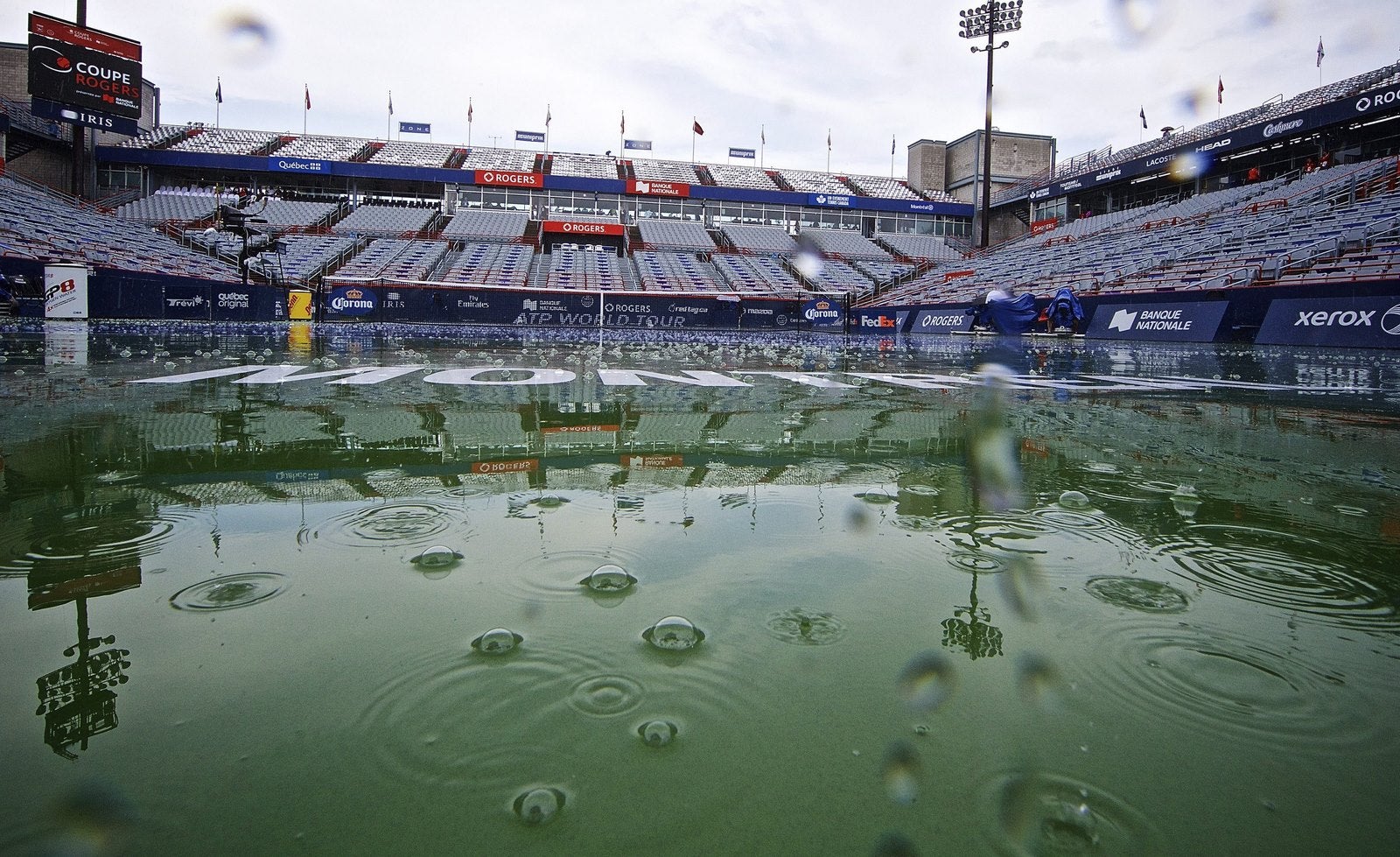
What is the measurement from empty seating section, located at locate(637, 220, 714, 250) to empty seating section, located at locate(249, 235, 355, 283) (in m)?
17.1

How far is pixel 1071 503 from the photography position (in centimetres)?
292

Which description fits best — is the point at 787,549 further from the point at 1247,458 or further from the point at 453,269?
the point at 453,269

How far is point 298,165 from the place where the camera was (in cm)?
4550

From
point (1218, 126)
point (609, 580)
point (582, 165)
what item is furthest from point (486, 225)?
point (609, 580)

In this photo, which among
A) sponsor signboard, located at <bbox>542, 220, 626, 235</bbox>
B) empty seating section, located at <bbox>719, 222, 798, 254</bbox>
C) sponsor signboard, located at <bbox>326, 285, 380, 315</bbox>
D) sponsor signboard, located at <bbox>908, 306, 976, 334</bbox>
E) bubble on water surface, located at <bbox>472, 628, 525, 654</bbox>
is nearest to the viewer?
bubble on water surface, located at <bbox>472, 628, 525, 654</bbox>

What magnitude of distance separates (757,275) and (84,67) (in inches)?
1280

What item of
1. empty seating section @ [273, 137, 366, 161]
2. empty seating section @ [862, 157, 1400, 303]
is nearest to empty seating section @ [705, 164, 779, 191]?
empty seating section @ [862, 157, 1400, 303]

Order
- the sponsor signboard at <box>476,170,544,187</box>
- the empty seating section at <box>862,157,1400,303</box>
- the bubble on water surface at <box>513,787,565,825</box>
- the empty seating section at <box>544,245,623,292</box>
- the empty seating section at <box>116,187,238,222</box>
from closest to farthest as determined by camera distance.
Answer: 1. the bubble on water surface at <box>513,787,565,825</box>
2. the empty seating section at <box>862,157,1400,303</box>
3. the empty seating section at <box>544,245,623,292</box>
4. the empty seating section at <box>116,187,238,222</box>
5. the sponsor signboard at <box>476,170,544,187</box>

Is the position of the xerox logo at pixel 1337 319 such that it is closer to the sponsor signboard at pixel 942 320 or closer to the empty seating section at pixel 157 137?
the sponsor signboard at pixel 942 320

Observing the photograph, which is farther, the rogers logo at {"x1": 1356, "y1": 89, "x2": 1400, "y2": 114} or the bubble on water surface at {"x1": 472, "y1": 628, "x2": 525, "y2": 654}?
the rogers logo at {"x1": 1356, "y1": 89, "x2": 1400, "y2": 114}

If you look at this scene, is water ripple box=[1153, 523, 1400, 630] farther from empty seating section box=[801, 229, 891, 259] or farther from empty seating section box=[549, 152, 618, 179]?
empty seating section box=[549, 152, 618, 179]

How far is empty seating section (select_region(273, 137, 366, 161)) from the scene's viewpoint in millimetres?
46562

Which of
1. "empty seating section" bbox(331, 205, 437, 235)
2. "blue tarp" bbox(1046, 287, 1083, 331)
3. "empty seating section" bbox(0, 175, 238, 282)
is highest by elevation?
"empty seating section" bbox(331, 205, 437, 235)

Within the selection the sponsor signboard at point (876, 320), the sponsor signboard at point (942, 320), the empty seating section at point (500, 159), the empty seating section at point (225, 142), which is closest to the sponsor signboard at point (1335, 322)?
the sponsor signboard at point (942, 320)
